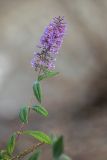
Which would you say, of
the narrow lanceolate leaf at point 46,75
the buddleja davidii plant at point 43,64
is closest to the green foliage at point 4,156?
the buddleja davidii plant at point 43,64

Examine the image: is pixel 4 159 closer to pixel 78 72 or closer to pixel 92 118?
pixel 92 118

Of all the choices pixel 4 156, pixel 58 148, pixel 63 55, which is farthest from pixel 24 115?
pixel 63 55

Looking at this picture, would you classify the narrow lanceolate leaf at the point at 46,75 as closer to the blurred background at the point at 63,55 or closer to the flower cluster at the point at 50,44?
the flower cluster at the point at 50,44

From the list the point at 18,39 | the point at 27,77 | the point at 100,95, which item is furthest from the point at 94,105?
the point at 18,39

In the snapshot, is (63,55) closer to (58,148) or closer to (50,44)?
(50,44)

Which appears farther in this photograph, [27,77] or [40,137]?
[27,77]

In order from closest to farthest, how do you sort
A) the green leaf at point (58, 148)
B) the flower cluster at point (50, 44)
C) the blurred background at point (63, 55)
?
the green leaf at point (58, 148) → the flower cluster at point (50, 44) → the blurred background at point (63, 55)

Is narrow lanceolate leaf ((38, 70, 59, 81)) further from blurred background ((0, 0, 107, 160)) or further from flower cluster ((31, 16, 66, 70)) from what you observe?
blurred background ((0, 0, 107, 160))

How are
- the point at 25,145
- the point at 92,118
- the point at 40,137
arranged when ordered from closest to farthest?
the point at 40,137, the point at 25,145, the point at 92,118
